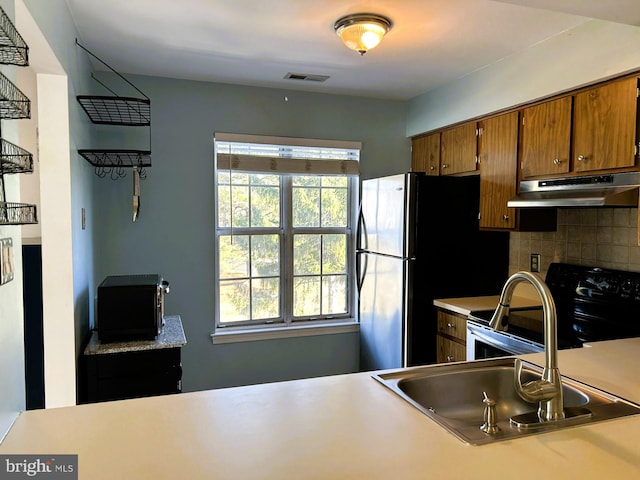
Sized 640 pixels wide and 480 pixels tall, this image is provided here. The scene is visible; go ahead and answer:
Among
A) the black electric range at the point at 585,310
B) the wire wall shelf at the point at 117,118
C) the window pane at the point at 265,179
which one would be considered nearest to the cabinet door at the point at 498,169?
the black electric range at the point at 585,310

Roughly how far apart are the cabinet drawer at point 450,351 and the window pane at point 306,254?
1.17 metres

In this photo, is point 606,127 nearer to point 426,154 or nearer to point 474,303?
point 474,303

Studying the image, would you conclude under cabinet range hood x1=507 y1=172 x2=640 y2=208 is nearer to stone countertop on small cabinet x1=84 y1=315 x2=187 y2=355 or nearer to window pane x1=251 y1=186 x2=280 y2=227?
window pane x1=251 y1=186 x2=280 y2=227

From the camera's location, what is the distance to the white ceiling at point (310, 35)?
2.14 m

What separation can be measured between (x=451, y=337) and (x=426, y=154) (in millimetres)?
1533

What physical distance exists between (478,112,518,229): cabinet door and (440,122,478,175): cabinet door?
0.08m

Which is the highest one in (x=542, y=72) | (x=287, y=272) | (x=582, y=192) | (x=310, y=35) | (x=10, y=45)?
(x=310, y=35)

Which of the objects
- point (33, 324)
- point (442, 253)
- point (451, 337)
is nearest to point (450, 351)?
point (451, 337)

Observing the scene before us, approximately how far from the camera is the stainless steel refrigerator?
3.05 meters

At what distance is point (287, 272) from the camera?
12.2 feet

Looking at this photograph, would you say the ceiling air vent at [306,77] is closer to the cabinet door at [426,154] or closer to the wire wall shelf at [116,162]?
the cabinet door at [426,154]

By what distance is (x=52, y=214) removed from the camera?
2.18m

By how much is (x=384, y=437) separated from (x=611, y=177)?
72.7 inches

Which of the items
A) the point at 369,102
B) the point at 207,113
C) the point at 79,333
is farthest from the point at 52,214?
the point at 369,102
